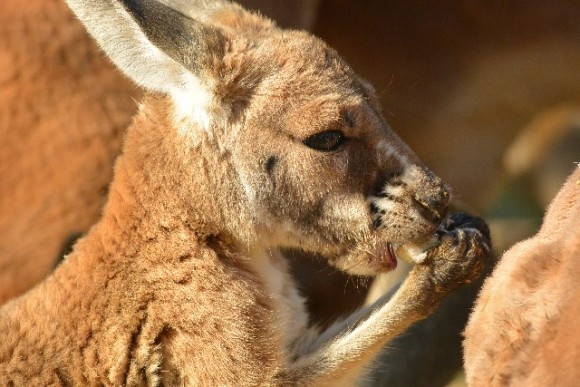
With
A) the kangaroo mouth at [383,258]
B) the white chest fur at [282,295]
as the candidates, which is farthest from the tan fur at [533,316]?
the white chest fur at [282,295]

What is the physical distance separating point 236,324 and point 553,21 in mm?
2409

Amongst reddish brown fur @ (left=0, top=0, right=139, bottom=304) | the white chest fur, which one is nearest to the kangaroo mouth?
the white chest fur

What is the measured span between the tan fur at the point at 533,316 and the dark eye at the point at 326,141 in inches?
31.7

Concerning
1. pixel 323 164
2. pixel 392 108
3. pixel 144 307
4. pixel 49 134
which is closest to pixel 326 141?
pixel 323 164

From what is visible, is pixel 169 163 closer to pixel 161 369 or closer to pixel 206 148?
pixel 206 148

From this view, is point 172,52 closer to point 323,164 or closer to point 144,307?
point 323,164

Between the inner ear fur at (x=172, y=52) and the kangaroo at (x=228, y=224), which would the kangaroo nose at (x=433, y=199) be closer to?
the kangaroo at (x=228, y=224)

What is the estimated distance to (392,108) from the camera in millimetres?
4348

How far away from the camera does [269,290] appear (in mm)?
2805

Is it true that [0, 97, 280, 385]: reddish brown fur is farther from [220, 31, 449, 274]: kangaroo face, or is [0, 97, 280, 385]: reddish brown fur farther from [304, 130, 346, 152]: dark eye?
[304, 130, 346, 152]: dark eye

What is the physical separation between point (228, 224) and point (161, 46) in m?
0.59

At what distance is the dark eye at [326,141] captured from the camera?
2631 mm

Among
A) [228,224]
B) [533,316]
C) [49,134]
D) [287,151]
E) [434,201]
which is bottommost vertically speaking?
[49,134]

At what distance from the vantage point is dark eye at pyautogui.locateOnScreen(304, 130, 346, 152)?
263 centimetres
